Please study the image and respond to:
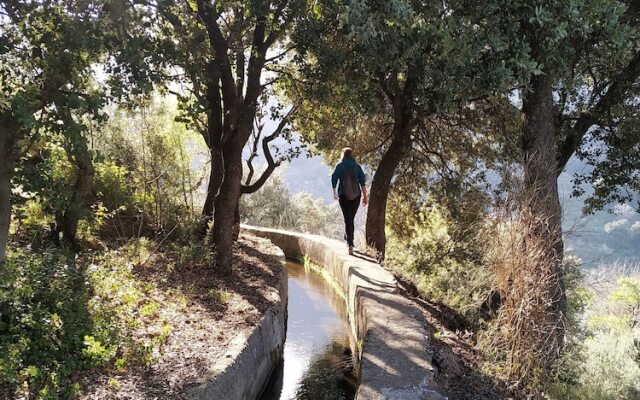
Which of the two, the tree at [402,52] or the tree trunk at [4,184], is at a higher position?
the tree at [402,52]

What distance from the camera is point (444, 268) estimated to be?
11422 mm

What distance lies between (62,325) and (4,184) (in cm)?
143

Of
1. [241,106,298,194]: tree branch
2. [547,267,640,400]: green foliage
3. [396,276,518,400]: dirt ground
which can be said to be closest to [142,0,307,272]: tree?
[241,106,298,194]: tree branch

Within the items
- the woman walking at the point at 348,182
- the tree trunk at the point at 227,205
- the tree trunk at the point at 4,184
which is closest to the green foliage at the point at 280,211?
the woman walking at the point at 348,182

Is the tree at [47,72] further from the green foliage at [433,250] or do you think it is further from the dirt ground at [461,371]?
the green foliage at [433,250]

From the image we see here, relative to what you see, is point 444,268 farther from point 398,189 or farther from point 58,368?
point 58,368

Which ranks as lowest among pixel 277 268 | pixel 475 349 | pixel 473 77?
pixel 475 349

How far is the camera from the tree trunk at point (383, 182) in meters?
11.1

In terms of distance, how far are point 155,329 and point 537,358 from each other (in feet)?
13.2

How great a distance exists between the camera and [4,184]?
484 centimetres

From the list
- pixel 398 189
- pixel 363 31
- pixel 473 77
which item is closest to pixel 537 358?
pixel 473 77

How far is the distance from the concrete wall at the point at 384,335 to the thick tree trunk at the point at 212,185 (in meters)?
2.82

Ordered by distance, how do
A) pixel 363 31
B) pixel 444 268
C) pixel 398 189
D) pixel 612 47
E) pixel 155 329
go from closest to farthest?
pixel 363 31, pixel 155 329, pixel 612 47, pixel 444 268, pixel 398 189

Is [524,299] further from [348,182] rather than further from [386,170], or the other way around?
[386,170]
